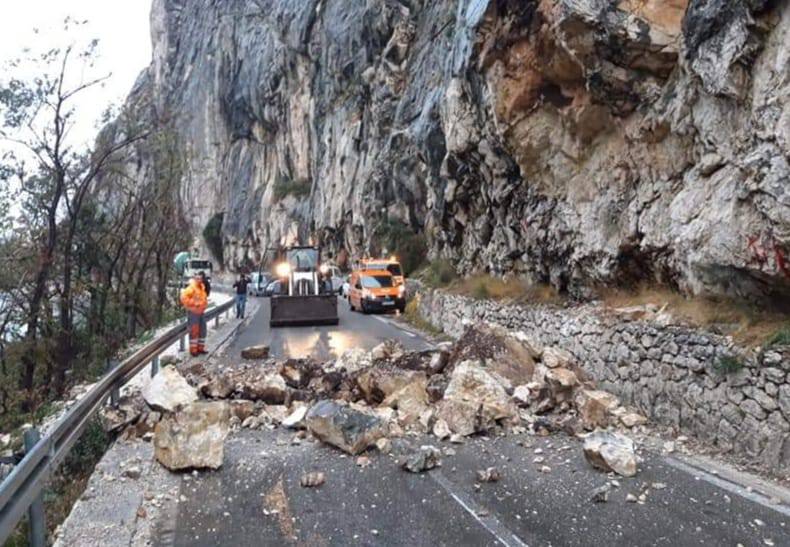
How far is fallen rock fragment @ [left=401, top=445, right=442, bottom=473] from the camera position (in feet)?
19.2

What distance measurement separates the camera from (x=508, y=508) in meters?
4.96

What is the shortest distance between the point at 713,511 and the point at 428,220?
1090 inches

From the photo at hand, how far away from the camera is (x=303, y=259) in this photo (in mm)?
23547

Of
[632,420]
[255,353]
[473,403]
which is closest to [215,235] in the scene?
[255,353]

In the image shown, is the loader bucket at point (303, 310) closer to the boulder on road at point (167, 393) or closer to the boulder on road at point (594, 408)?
the boulder on road at point (167, 393)

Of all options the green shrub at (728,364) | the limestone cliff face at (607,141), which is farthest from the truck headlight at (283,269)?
the green shrub at (728,364)

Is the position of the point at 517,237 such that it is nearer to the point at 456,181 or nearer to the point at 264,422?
the point at 456,181

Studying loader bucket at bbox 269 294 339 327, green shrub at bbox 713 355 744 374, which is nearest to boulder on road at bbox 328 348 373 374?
green shrub at bbox 713 355 744 374

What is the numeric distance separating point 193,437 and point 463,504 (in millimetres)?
2674

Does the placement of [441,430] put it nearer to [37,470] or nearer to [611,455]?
[611,455]

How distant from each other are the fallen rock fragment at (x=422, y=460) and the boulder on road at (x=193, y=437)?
5.92ft

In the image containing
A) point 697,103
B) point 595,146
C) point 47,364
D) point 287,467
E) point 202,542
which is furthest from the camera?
point 47,364

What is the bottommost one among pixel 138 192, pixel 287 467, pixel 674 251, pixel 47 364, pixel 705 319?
pixel 47 364

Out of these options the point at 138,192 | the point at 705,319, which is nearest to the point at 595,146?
the point at 705,319
